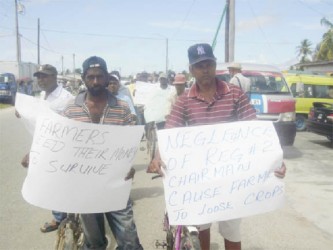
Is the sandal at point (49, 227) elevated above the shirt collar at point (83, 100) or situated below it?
below

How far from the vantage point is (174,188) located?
2.85 meters

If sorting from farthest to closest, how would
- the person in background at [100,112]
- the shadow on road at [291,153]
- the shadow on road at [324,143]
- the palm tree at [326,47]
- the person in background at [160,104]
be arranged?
1. the palm tree at [326,47]
2. the shadow on road at [324,143]
3. the shadow on road at [291,153]
4. the person in background at [160,104]
5. the person in background at [100,112]

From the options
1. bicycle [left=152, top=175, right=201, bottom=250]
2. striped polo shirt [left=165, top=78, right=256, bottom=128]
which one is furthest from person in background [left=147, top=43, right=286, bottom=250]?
bicycle [left=152, top=175, right=201, bottom=250]

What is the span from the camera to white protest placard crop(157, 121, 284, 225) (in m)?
2.84

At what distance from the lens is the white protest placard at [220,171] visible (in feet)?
9.31

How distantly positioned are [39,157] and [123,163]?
1.92 feet

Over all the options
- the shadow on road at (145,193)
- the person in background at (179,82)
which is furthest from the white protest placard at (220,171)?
the person in background at (179,82)

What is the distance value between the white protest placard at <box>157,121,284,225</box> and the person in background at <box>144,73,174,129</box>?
16.2ft

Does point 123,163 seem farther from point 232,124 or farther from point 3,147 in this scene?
point 3,147

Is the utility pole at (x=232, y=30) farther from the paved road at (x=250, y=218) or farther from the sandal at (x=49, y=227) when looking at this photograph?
the sandal at (x=49, y=227)

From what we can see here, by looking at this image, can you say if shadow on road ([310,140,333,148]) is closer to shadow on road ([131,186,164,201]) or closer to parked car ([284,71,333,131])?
parked car ([284,71,333,131])

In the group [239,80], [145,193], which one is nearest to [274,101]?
[239,80]

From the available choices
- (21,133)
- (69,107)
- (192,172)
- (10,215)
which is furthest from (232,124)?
(21,133)

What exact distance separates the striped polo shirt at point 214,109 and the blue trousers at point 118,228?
0.81 metres
